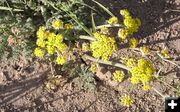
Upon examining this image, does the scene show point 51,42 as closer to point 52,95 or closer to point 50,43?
point 50,43

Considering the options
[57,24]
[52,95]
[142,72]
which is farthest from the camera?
[52,95]

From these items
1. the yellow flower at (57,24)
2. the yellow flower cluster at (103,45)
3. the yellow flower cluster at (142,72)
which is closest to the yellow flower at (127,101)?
the yellow flower cluster at (142,72)

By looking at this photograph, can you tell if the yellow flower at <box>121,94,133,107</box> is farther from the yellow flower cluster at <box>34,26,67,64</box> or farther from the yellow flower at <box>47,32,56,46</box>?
the yellow flower at <box>47,32,56,46</box>

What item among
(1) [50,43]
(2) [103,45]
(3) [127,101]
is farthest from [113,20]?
(3) [127,101]

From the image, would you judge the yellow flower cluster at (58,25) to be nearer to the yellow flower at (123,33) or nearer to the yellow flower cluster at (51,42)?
the yellow flower cluster at (51,42)

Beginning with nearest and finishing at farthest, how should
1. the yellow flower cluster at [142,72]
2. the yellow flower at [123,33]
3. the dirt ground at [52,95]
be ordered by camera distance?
1. the yellow flower cluster at [142,72]
2. the yellow flower at [123,33]
3. the dirt ground at [52,95]

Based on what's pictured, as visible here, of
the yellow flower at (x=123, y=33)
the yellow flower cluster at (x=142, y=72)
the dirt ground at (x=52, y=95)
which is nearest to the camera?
the yellow flower cluster at (x=142, y=72)

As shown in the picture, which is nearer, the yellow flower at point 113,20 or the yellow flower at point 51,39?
the yellow flower at point 51,39

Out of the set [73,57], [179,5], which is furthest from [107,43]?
[179,5]

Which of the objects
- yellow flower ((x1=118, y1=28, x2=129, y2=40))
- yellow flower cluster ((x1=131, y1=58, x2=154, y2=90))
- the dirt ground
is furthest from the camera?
the dirt ground

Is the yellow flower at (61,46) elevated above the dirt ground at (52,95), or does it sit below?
above

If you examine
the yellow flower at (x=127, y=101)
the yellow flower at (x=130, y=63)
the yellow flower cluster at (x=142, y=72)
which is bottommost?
the yellow flower at (x=127, y=101)

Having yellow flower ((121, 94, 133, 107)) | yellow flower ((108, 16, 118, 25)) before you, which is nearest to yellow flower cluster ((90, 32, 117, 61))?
yellow flower ((108, 16, 118, 25))

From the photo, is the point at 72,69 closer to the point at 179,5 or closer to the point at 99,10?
the point at 99,10
